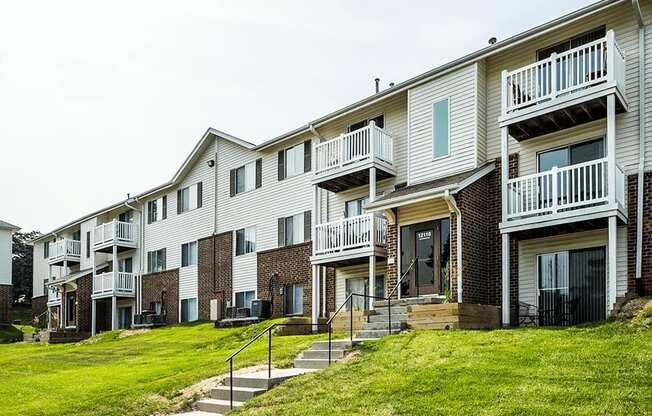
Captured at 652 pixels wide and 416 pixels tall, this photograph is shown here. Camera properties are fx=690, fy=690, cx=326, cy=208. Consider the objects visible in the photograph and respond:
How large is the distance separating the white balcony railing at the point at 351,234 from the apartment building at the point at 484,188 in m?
0.05

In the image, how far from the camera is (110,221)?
40469 millimetres

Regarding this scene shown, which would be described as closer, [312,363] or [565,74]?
[312,363]

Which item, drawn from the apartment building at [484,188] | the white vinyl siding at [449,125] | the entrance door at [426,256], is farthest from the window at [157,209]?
the entrance door at [426,256]

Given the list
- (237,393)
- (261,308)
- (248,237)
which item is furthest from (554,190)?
(248,237)

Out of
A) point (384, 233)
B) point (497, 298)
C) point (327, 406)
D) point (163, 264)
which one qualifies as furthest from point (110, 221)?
point (327, 406)

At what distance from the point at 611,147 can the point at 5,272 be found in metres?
45.4

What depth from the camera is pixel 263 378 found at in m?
12.7

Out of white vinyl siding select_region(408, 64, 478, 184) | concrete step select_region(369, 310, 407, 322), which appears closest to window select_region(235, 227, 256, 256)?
white vinyl siding select_region(408, 64, 478, 184)

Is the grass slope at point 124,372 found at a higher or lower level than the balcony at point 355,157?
lower

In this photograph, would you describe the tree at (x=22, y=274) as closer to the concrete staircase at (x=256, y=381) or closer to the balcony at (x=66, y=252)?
the balcony at (x=66, y=252)

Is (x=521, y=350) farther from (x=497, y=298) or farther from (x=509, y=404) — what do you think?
(x=497, y=298)

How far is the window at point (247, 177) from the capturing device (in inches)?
1144

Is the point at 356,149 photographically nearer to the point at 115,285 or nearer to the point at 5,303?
the point at 115,285

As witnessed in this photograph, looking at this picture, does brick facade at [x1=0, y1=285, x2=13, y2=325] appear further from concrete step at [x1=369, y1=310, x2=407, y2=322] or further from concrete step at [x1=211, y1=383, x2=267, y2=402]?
concrete step at [x1=211, y1=383, x2=267, y2=402]
